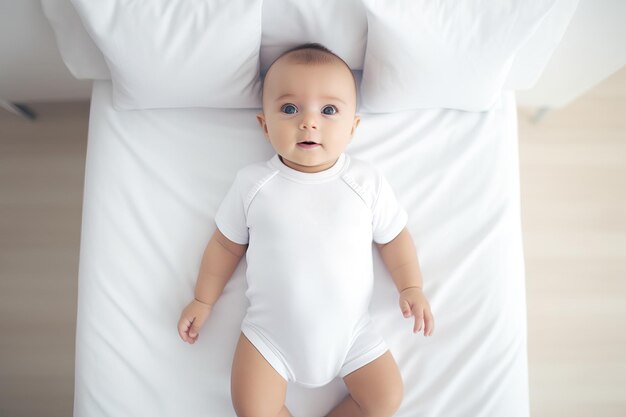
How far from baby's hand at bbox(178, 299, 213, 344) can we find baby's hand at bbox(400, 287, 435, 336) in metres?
0.44

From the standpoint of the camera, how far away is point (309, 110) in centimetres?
97

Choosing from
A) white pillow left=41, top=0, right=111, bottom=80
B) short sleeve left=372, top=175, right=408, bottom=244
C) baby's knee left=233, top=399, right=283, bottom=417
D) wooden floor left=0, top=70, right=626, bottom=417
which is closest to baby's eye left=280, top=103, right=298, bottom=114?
short sleeve left=372, top=175, right=408, bottom=244

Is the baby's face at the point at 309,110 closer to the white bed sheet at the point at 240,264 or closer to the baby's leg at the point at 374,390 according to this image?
the white bed sheet at the point at 240,264

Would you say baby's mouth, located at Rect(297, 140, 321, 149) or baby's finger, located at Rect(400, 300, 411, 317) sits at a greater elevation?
baby's mouth, located at Rect(297, 140, 321, 149)

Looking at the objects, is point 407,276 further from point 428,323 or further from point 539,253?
point 539,253

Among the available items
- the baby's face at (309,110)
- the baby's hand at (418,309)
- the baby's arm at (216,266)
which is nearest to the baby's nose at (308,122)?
the baby's face at (309,110)

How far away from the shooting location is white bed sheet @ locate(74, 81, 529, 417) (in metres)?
1.03

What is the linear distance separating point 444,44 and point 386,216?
0.38 metres

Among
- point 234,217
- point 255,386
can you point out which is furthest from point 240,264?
point 255,386

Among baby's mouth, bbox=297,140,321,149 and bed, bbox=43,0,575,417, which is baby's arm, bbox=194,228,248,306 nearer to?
bed, bbox=43,0,575,417

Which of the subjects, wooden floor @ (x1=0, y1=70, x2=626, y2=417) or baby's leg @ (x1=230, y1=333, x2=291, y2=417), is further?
wooden floor @ (x1=0, y1=70, x2=626, y2=417)

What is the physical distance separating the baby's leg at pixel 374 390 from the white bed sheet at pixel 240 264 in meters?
0.05

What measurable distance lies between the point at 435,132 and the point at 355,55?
272 millimetres

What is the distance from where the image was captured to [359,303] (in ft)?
3.29
